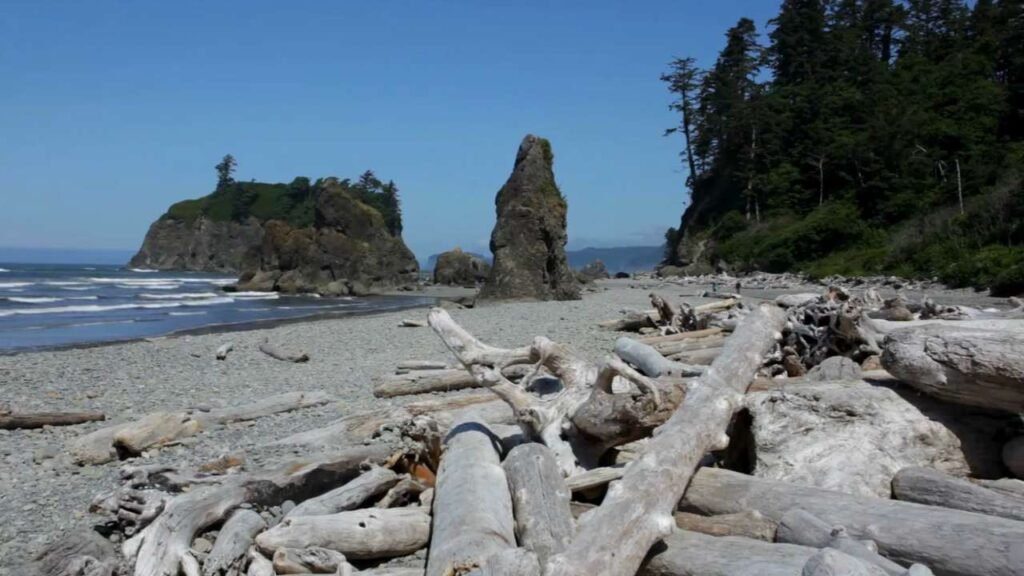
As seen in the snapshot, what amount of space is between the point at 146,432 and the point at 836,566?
7.07 meters

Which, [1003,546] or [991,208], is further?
[991,208]

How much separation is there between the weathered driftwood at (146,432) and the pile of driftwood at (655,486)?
221 cm

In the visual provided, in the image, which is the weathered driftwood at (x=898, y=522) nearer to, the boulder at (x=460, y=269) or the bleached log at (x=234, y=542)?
the bleached log at (x=234, y=542)

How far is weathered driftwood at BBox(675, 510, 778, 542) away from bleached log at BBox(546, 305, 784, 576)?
0.21m

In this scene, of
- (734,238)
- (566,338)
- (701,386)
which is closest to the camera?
(701,386)

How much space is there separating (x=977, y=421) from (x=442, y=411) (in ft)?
15.9

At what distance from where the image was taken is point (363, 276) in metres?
55.0

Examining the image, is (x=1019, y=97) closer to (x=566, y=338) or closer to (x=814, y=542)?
(x=566, y=338)

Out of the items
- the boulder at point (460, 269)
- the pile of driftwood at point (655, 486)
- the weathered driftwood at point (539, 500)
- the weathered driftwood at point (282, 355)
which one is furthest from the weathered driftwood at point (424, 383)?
the boulder at point (460, 269)

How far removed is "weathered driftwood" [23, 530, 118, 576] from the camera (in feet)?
15.1

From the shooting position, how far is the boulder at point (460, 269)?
60312 millimetres

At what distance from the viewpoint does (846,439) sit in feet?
17.8

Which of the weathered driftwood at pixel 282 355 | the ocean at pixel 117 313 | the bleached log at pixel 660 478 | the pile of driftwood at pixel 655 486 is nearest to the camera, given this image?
the bleached log at pixel 660 478

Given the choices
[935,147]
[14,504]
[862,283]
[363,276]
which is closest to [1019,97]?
[935,147]
